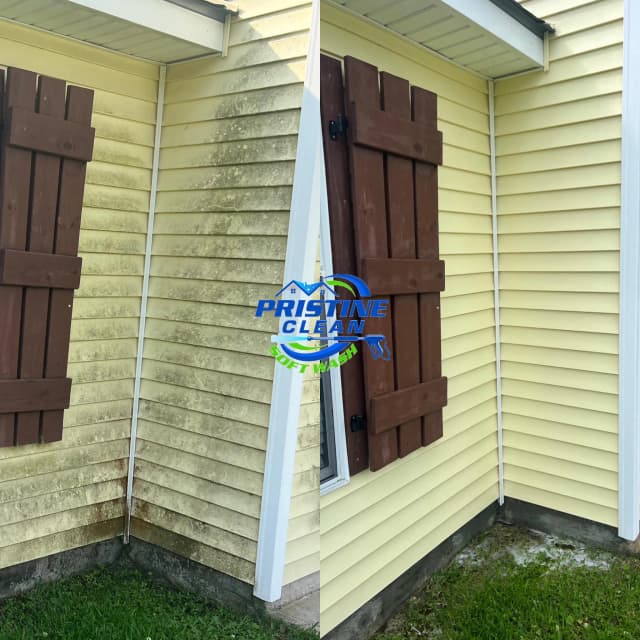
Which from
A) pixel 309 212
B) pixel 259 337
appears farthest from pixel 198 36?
pixel 259 337

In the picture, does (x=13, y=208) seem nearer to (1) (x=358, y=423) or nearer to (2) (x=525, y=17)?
(1) (x=358, y=423)

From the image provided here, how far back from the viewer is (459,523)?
317 centimetres

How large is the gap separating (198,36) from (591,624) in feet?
9.67

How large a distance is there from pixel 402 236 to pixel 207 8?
4.48 ft

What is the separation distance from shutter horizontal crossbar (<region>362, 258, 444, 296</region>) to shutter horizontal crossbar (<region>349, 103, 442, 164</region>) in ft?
1.25

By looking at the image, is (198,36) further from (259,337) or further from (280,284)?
(259,337)

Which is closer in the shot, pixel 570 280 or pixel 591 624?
pixel 591 624

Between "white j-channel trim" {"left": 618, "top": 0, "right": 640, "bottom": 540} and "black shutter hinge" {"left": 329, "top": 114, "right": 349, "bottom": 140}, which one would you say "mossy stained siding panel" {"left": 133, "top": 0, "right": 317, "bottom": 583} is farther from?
"white j-channel trim" {"left": 618, "top": 0, "right": 640, "bottom": 540}

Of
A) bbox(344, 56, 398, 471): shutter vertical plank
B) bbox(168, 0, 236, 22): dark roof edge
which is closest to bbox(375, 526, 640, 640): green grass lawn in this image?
bbox(344, 56, 398, 471): shutter vertical plank

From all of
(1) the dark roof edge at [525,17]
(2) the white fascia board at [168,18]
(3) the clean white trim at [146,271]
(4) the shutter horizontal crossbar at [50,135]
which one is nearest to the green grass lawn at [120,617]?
(3) the clean white trim at [146,271]

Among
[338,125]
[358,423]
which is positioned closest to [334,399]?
[358,423]

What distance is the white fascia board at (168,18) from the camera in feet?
8.04

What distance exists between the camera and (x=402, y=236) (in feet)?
7.57

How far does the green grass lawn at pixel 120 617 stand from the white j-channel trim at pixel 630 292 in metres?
1.69
